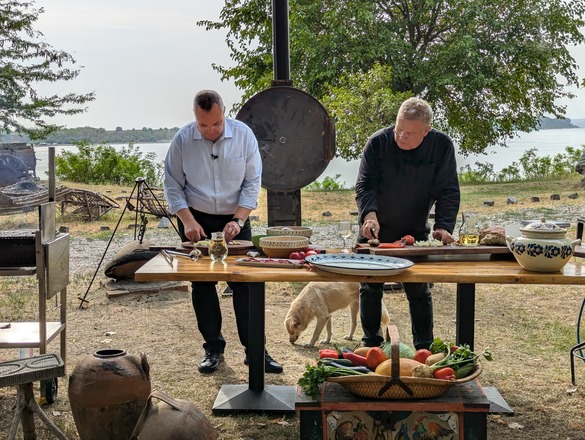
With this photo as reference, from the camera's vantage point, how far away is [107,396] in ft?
11.3

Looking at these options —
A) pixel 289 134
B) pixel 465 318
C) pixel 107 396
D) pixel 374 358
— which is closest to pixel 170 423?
pixel 107 396

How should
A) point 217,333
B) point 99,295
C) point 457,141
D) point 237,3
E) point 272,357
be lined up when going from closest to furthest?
point 217,333 < point 272,357 < point 99,295 < point 237,3 < point 457,141

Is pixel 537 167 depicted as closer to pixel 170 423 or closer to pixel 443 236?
pixel 443 236

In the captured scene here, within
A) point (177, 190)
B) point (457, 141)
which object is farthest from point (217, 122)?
point (457, 141)

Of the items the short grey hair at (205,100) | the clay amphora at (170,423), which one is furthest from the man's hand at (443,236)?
the clay amphora at (170,423)

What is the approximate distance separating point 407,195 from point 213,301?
144cm

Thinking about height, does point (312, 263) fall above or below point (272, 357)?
above

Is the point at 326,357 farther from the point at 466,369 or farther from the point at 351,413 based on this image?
the point at 466,369

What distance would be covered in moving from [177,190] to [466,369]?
7.31 ft

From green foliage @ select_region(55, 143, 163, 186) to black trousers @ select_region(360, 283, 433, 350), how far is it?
47.9ft

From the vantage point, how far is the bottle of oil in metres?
3.97

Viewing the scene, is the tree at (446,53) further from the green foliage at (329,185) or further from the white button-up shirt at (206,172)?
the white button-up shirt at (206,172)

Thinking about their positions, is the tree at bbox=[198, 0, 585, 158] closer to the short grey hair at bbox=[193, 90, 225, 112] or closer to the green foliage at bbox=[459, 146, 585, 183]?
the green foliage at bbox=[459, 146, 585, 183]

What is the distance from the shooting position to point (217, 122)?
175 inches
